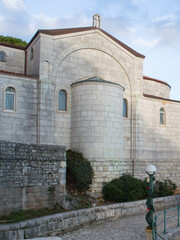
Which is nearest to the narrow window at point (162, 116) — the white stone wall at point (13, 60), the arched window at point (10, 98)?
the white stone wall at point (13, 60)

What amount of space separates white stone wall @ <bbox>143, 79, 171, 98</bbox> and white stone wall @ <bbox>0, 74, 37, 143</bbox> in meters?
13.0

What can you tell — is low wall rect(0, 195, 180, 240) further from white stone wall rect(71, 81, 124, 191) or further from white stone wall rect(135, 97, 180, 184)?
white stone wall rect(135, 97, 180, 184)

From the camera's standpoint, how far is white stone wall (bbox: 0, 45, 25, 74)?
20958 millimetres

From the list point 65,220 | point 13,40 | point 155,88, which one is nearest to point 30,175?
point 65,220

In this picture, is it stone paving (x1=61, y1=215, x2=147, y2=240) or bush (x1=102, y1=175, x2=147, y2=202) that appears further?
bush (x1=102, y1=175, x2=147, y2=202)

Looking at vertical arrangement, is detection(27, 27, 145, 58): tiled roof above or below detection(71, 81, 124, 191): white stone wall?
above

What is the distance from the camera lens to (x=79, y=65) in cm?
2011

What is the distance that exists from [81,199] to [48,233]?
157 inches

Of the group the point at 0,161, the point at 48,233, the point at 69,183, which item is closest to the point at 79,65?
the point at 69,183

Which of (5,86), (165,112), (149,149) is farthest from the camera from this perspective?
(165,112)

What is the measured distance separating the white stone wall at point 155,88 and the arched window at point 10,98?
1396cm

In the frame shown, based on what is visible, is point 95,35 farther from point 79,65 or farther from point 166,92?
point 166,92

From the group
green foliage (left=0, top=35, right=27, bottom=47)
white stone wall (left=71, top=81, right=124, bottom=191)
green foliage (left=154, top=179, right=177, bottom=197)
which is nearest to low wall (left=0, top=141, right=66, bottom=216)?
white stone wall (left=71, top=81, right=124, bottom=191)

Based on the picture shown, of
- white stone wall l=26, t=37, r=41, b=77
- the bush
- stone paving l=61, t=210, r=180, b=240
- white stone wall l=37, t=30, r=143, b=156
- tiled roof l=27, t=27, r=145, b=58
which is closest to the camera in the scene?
stone paving l=61, t=210, r=180, b=240
